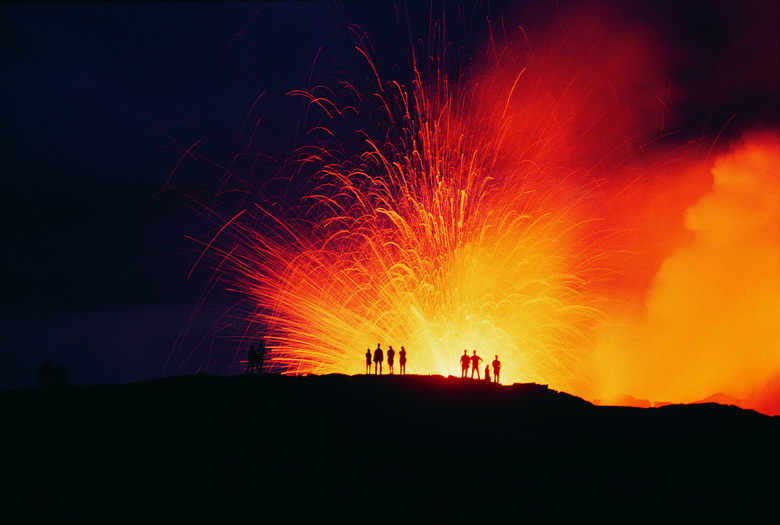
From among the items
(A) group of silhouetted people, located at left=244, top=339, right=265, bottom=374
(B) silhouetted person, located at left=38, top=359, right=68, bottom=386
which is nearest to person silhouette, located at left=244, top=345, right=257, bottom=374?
(A) group of silhouetted people, located at left=244, top=339, right=265, bottom=374

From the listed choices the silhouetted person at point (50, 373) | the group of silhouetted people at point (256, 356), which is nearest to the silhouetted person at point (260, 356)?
the group of silhouetted people at point (256, 356)

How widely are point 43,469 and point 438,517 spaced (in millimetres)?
12219

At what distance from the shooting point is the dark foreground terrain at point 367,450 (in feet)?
53.3

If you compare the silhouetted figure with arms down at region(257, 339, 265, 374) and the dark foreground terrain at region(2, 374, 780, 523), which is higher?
the silhouetted figure with arms down at region(257, 339, 265, 374)

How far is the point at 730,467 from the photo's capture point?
19.9 metres

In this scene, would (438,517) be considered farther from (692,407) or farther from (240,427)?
(692,407)

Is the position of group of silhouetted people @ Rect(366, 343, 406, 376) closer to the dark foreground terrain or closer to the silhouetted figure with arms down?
the dark foreground terrain

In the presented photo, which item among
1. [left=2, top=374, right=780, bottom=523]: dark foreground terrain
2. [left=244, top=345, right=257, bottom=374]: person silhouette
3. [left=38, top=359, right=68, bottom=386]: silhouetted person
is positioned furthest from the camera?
[left=38, top=359, right=68, bottom=386]: silhouetted person

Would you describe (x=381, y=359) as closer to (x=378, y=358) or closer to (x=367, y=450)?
(x=378, y=358)

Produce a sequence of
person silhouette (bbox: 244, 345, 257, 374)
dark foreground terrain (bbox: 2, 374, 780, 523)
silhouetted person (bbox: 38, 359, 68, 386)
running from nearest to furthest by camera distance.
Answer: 1. dark foreground terrain (bbox: 2, 374, 780, 523)
2. person silhouette (bbox: 244, 345, 257, 374)
3. silhouetted person (bbox: 38, 359, 68, 386)

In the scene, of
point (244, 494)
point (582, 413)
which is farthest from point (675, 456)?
point (244, 494)

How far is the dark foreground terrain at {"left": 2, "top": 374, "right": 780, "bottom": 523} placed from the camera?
53.3ft

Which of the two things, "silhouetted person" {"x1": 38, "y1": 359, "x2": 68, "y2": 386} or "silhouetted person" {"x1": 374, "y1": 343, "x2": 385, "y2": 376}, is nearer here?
"silhouetted person" {"x1": 374, "y1": 343, "x2": 385, "y2": 376}

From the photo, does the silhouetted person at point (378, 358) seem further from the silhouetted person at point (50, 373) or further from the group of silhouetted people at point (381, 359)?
the silhouetted person at point (50, 373)
